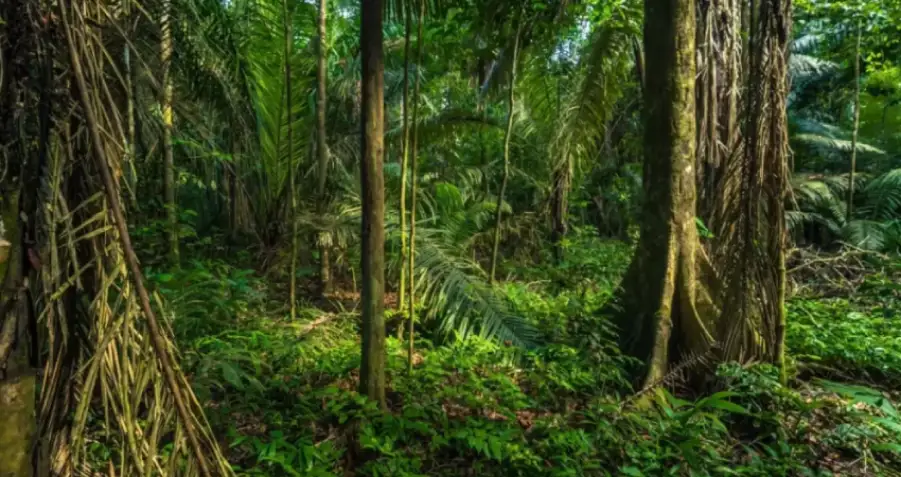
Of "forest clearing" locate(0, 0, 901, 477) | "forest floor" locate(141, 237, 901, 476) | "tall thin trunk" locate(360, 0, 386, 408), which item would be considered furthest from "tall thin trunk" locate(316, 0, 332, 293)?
"tall thin trunk" locate(360, 0, 386, 408)

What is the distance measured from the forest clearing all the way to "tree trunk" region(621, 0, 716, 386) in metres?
0.02

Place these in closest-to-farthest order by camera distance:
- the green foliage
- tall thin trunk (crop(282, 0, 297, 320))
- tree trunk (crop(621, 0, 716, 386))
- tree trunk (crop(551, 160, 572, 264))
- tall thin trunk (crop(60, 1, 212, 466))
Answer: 1. tall thin trunk (crop(60, 1, 212, 466))
2. tree trunk (crop(621, 0, 716, 386))
3. the green foliage
4. tall thin trunk (crop(282, 0, 297, 320))
5. tree trunk (crop(551, 160, 572, 264))

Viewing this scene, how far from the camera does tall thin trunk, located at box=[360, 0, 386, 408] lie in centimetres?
294

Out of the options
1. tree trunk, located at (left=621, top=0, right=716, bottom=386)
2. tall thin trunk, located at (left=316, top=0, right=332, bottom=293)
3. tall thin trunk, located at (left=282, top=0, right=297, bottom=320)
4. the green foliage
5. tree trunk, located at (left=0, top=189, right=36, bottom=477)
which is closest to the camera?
tree trunk, located at (left=0, top=189, right=36, bottom=477)

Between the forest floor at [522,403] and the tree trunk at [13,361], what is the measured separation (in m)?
1.72

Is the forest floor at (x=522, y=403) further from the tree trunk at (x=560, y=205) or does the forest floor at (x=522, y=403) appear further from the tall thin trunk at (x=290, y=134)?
the tree trunk at (x=560, y=205)

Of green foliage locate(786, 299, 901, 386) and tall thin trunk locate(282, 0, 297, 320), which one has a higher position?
tall thin trunk locate(282, 0, 297, 320)

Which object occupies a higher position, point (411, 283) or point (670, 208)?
point (670, 208)

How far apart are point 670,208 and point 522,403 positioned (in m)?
1.69

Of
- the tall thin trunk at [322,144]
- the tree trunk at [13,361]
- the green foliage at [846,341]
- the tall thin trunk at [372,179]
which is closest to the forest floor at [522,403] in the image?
the green foliage at [846,341]

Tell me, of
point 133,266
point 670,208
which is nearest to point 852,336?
point 670,208

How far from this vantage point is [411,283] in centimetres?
398

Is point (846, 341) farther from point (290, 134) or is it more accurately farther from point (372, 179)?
point (290, 134)

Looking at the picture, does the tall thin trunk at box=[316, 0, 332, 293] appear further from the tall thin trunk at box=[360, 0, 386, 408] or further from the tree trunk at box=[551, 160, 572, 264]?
the tree trunk at box=[551, 160, 572, 264]
